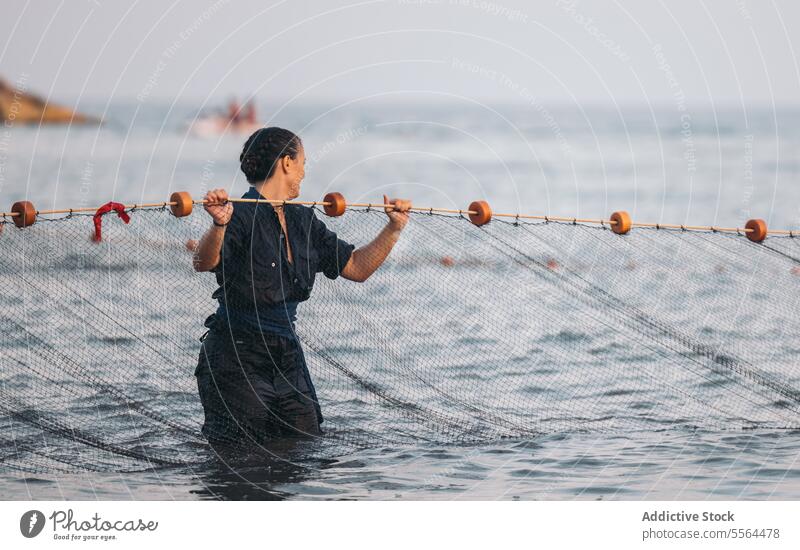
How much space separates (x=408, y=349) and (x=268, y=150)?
2.80 metres

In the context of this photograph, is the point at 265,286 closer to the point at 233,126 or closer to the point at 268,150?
the point at 268,150

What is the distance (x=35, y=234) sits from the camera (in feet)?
23.5

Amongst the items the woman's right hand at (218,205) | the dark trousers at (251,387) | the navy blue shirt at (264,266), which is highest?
the woman's right hand at (218,205)

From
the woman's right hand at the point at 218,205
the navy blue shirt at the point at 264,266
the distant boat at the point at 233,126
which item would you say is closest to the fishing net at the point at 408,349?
the navy blue shirt at the point at 264,266

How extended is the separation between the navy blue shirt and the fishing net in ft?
1.53

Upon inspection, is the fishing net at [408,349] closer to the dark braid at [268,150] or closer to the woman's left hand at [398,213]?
the woman's left hand at [398,213]

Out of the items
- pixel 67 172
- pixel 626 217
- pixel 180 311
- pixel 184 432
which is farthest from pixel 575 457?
pixel 67 172

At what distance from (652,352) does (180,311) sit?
11.2ft

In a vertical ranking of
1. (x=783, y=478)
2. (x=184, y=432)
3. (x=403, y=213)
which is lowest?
(x=184, y=432)

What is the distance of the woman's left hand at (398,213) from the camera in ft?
18.9

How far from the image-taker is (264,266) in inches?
223

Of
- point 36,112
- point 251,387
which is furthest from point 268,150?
point 36,112
